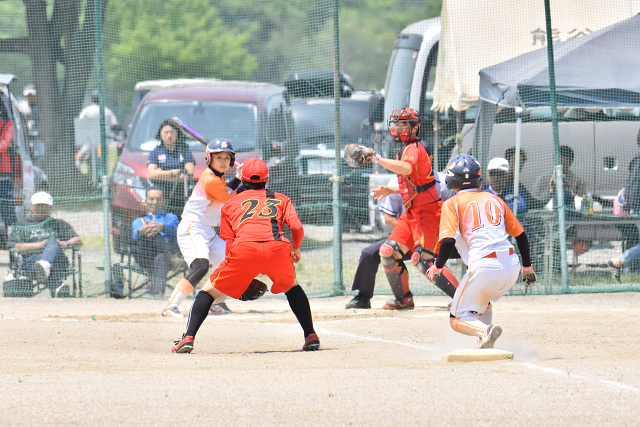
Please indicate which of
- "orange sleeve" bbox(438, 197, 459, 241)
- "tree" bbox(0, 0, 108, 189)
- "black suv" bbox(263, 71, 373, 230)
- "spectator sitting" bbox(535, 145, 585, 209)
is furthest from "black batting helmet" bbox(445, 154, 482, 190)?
"tree" bbox(0, 0, 108, 189)

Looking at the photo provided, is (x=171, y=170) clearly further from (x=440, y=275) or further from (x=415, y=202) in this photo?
(x=440, y=275)

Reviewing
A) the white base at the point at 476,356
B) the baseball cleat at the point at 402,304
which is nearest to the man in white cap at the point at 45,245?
the baseball cleat at the point at 402,304

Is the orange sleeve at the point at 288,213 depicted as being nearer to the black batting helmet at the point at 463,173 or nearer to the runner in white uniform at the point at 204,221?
the black batting helmet at the point at 463,173

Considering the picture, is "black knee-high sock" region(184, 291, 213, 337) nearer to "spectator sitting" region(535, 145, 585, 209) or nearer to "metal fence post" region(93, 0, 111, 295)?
"metal fence post" region(93, 0, 111, 295)

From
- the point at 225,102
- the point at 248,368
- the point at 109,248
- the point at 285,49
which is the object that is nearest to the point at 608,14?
the point at 285,49

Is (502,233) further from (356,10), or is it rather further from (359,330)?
(356,10)

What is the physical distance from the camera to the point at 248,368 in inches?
213

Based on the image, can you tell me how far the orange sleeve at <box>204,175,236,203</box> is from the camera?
7.95 metres

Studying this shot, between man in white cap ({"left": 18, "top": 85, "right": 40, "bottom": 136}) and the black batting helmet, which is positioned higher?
man in white cap ({"left": 18, "top": 85, "right": 40, "bottom": 136})

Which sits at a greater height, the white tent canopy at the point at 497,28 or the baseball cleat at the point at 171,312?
the white tent canopy at the point at 497,28

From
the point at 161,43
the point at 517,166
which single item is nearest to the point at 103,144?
the point at 161,43

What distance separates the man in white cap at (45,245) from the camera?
9.73 meters

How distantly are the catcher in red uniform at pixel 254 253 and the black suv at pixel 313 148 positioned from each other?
12.1 ft

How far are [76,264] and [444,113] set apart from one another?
5.45 metres
